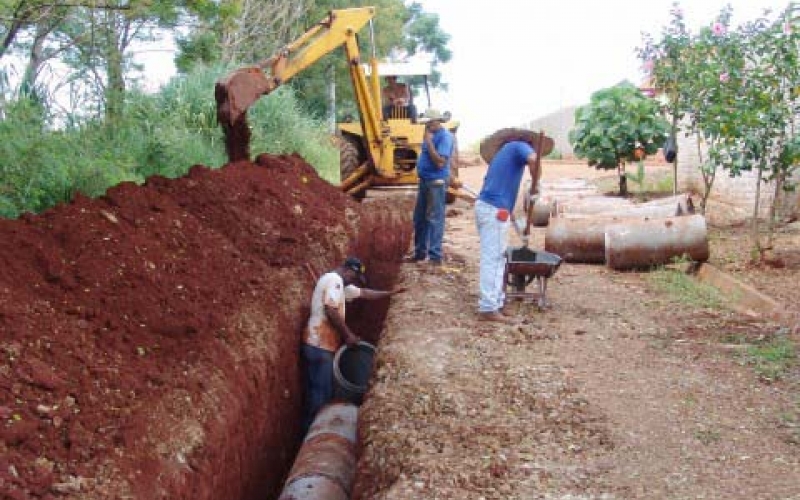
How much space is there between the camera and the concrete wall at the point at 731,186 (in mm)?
12291

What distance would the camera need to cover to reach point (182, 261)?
777 centimetres

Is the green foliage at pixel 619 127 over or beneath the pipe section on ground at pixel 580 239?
over

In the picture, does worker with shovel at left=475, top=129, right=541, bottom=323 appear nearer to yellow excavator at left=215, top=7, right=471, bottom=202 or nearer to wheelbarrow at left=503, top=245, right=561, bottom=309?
wheelbarrow at left=503, top=245, right=561, bottom=309

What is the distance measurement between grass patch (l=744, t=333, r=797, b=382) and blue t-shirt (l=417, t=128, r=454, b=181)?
159 inches

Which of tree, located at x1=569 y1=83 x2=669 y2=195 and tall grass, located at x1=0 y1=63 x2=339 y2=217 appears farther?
tree, located at x1=569 y1=83 x2=669 y2=195

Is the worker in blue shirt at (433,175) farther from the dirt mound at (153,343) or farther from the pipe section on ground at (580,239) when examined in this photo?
the pipe section on ground at (580,239)

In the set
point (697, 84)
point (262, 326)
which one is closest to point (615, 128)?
point (697, 84)

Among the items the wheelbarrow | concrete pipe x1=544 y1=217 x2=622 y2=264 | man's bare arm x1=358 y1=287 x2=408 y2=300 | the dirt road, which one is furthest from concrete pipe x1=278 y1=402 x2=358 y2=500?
concrete pipe x1=544 y1=217 x2=622 y2=264

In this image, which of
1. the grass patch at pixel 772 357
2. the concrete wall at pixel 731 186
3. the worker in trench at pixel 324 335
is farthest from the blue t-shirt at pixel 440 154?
the grass patch at pixel 772 357

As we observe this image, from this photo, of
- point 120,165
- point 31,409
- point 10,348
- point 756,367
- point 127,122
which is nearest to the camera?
point 31,409

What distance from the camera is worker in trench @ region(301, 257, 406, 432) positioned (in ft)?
27.5

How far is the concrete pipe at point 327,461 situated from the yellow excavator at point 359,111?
150 inches

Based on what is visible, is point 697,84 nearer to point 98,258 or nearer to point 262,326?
point 262,326

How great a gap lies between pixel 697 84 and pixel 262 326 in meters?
7.11
